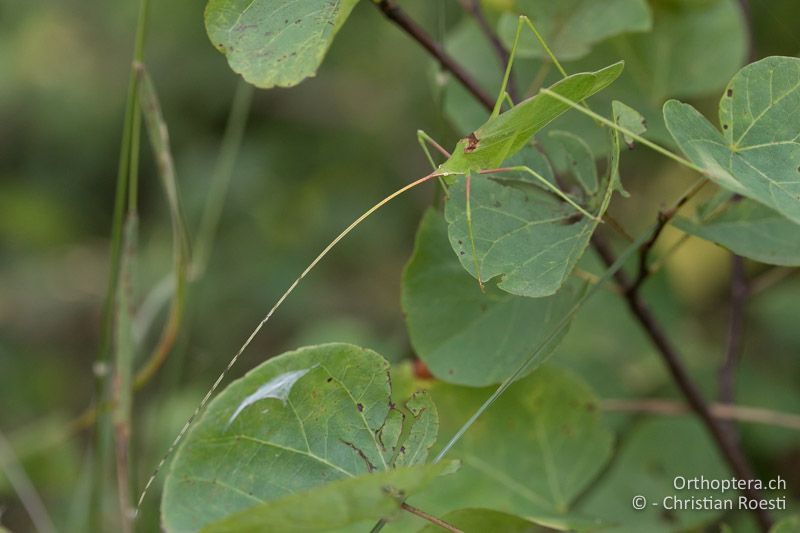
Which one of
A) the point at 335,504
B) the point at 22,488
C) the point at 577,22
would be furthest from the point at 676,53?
the point at 22,488

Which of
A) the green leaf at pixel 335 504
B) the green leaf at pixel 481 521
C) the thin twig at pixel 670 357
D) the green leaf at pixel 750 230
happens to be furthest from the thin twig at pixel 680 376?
the green leaf at pixel 335 504

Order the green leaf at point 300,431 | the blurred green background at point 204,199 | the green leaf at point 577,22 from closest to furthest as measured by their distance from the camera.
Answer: the green leaf at point 300,431, the green leaf at point 577,22, the blurred green background at point 204,199

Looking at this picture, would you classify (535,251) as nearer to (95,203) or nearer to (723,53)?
(723,53)

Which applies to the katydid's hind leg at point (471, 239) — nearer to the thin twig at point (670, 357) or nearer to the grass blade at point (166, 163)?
the thin twig at point (670, 357)

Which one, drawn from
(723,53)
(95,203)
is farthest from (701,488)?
(95,203)

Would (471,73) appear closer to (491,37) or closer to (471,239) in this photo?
(491,37)

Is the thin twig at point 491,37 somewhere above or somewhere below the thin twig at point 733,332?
above
